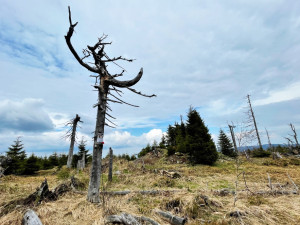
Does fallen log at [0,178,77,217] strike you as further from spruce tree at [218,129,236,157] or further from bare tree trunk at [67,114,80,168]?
spruce tree at [218,129,236,157]

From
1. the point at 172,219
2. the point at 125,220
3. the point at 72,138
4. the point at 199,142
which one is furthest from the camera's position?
the point at 72,138

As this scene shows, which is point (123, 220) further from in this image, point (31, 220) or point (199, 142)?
point (199, 142)

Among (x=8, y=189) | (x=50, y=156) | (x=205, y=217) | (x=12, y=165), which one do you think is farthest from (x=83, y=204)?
(x=50, y=156)

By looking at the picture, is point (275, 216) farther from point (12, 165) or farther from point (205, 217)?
point (12, 165)

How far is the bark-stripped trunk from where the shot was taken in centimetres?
407

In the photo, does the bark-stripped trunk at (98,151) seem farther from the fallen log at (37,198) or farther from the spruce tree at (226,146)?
the spruce tree at (226,146)

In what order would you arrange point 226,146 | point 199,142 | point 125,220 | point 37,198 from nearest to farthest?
point 125,220
point 37,198
point 199,142
point 226,146

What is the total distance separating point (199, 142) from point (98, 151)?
11818 millimetres

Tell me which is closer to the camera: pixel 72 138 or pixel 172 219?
pixel 172 219

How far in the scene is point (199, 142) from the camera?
14273 mm

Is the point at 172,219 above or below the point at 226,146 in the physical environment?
below

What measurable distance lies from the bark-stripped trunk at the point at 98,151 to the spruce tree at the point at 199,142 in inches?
457

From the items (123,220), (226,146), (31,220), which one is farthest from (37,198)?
(226,146)

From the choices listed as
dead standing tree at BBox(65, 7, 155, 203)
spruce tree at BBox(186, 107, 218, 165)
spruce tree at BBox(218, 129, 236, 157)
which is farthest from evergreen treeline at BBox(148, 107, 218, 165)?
dead standing tree at BBox(65, 7, 155, 203)
